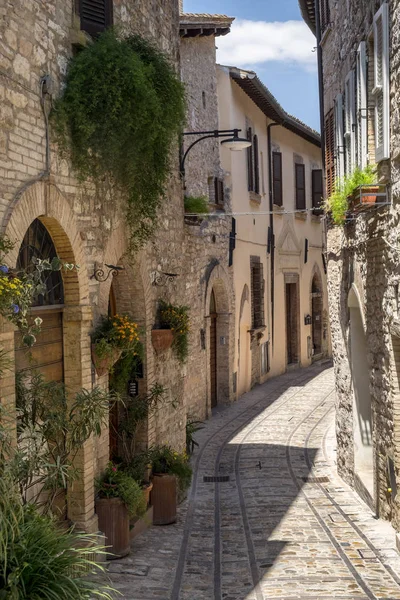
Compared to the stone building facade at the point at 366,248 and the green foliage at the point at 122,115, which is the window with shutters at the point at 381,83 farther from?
the green foliage at the point at 122,115

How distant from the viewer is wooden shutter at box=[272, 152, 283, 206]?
24.6 meters

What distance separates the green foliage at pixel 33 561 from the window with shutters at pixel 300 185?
22.7 m

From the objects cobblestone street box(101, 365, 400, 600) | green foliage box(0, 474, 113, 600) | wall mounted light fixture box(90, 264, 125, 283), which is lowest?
cobblestone street box(101, 365, 400, 600)

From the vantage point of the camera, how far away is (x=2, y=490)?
4500 mm

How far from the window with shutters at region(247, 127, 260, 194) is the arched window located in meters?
14.3

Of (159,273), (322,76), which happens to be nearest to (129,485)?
(159,273)

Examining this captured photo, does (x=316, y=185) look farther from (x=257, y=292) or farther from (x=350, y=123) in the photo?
(x=350, y=123)

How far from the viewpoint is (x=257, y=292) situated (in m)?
22.6

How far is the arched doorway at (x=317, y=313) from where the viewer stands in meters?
28.6

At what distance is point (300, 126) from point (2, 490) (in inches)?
879

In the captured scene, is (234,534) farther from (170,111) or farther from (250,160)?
(250,160)

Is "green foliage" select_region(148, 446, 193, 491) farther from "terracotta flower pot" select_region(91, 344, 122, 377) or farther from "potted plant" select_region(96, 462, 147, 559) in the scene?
"terracotta flower pot" select_region(91, 344, 122, 377)

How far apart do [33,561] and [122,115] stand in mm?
4656

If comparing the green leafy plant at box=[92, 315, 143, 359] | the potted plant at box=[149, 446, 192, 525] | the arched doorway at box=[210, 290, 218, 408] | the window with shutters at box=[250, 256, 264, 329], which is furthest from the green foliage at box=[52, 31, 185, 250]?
the window with shutters at box=[250, 256, 264, 329]
